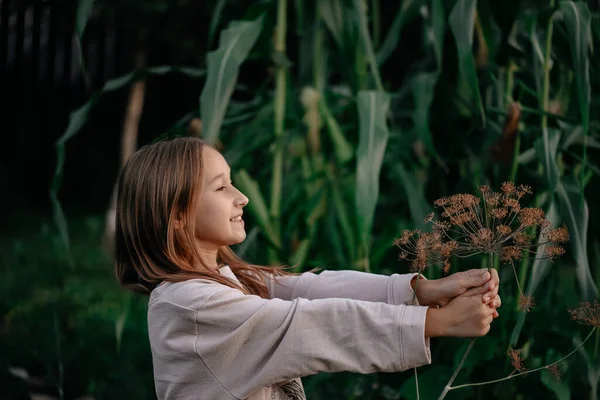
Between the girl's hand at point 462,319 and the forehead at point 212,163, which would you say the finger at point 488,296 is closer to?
the girl's hand at point 462,319

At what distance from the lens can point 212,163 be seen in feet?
4.31

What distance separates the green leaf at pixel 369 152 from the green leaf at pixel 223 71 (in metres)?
0.27

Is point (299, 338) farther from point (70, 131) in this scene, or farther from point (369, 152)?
point (70, 131)

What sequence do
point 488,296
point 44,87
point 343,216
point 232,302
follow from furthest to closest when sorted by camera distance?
point 44,87 → point 343,216 → point 232,302 → point 488,296

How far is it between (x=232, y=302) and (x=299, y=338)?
11cm

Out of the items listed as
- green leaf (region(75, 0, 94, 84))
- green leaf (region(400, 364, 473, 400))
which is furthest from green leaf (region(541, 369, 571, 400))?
green leaf (region(75, 0, 94, 84))

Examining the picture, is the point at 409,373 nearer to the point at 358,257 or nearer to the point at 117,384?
the point at 358,257

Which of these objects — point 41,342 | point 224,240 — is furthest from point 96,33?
point 224,240

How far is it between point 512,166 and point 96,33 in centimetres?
414

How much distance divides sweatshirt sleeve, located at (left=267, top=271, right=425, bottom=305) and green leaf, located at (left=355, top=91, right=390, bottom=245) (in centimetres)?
30

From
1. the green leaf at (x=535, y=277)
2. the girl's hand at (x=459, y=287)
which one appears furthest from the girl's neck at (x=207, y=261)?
the green leaf at (x=535, y=277)

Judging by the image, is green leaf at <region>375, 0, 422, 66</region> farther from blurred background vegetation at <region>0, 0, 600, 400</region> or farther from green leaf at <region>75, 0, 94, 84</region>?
green leaf at <region>75, 0, 94, 84</region>

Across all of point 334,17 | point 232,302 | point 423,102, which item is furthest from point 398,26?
point 232,302

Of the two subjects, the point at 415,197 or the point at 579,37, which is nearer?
the point at 579,37
